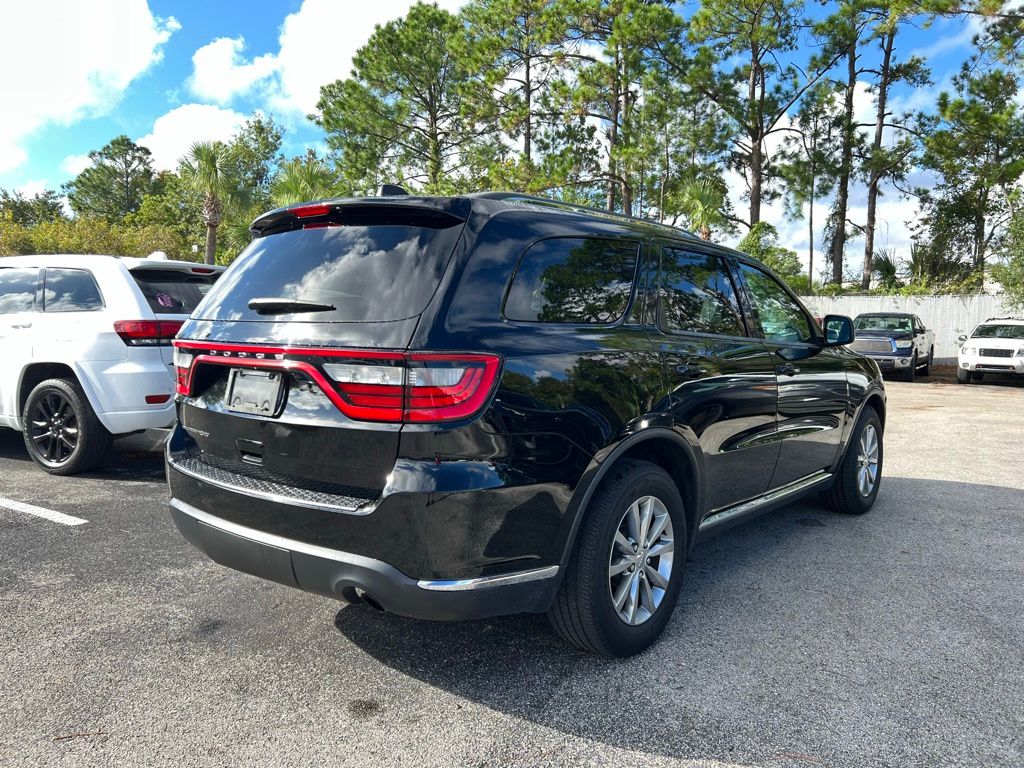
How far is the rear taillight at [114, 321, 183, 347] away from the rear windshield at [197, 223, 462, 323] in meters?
2.73

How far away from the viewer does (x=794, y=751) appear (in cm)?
230

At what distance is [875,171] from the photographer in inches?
1218

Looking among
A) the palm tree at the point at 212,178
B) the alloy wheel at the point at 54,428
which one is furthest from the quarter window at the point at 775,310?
the palm tree at the point at 212,178

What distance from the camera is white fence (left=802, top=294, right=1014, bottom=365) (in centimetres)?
2345

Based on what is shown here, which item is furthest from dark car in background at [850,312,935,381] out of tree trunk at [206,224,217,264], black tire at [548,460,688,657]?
tree trunk at [206,224,217,264]

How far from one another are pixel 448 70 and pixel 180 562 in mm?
29827

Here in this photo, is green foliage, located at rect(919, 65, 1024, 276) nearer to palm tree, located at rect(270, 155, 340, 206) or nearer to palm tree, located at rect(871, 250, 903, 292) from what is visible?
palm tree, located at rect(871, 250, 903, 292)

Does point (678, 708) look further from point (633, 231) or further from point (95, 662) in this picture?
point (95, 662)

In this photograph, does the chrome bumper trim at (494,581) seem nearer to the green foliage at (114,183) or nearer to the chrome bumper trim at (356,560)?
the chrome bumper trim at (356,560)

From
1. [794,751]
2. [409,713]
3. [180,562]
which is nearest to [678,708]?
[794,751]

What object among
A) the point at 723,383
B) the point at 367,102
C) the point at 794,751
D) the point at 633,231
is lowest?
the point at 794,751

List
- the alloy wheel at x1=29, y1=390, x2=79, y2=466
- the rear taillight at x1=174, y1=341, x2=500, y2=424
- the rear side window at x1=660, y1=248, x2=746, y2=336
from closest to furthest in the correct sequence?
1. the rear taillight at x1=174, y1=341, x2=500, y2=424
2. the rear side window at x1=660, y1=248, x2=746, y2=336
3. the alloy wheel at x1=29, y1=390, x2=79, y2=466

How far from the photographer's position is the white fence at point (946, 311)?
23.5 meters

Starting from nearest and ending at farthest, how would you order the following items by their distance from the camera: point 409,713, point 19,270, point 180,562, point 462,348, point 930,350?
1. point 462,348
2. point 409,713
3. point 180,562
4. point 19,270
5. point 930,350
